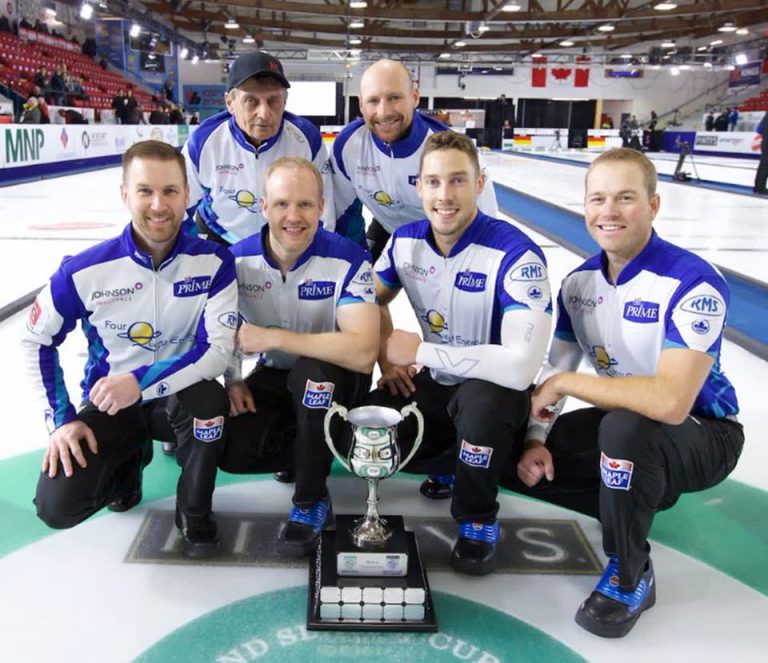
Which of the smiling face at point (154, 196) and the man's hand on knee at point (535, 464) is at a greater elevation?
the smiling face at point (154, 196)

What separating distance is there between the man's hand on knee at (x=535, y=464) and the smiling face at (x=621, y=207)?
1.99 ft

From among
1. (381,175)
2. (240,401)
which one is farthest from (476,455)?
(381,175)

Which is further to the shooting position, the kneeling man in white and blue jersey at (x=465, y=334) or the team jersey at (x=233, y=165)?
the team jersey at (x=233, y=165)

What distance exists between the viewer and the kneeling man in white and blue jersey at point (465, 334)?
6.97 feet

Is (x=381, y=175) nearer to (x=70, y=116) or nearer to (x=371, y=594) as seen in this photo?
(x=371, y=594)

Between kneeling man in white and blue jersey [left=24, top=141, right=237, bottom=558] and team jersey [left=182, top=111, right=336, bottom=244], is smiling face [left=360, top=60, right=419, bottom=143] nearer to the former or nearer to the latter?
team jersey [left=182, top=111, right=336, bottom=244]

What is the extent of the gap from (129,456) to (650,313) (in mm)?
1559

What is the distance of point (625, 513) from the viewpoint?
6.06ft

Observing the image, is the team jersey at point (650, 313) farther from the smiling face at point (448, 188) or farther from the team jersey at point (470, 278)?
the smiling face at point (448, 188)

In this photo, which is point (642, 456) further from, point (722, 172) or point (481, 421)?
point (722, 172)

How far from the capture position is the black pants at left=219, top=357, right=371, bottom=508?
2.20 meters

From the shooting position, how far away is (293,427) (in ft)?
8.01

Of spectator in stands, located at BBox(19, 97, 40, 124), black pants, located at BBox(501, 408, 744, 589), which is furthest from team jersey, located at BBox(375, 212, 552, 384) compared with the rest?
spectator in stands, located at BBox(19, 97, 40, 124)

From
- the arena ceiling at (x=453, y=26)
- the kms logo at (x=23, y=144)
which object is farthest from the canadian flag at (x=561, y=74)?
the kms logo at (x=23, y=144)
